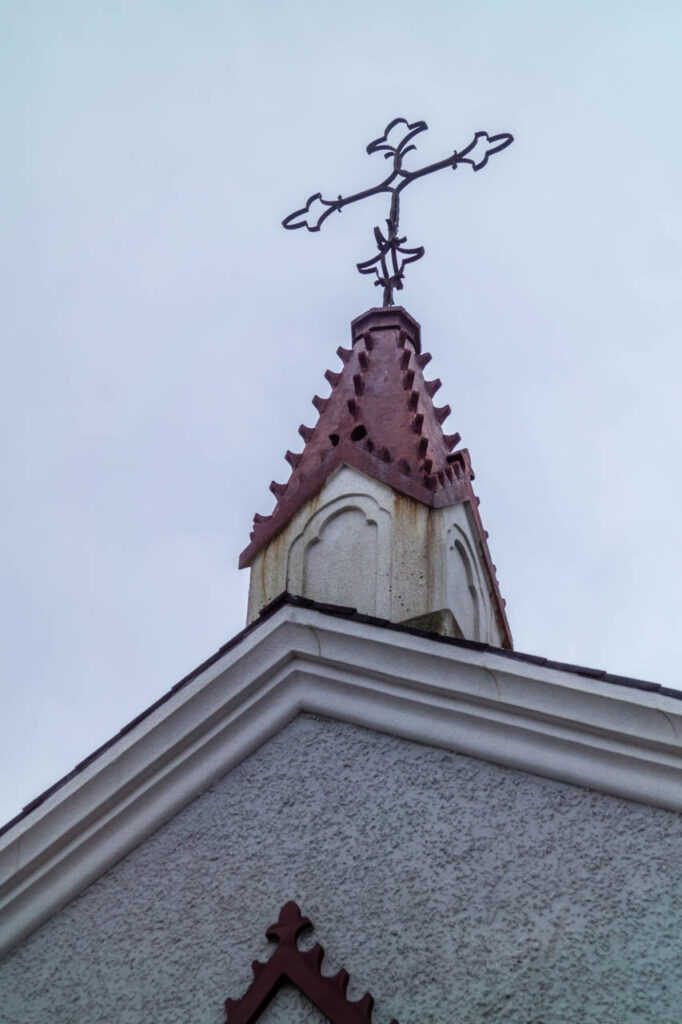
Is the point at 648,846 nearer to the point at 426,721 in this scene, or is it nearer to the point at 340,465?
the point at 426,721

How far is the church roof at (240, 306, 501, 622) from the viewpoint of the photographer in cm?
765

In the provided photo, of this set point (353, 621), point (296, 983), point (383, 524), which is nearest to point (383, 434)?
point (383, 524)

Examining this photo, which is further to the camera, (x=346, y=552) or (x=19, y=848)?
(x=346, y=552)

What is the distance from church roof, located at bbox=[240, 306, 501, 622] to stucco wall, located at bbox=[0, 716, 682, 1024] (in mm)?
2806

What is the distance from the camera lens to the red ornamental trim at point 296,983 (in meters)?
4.07

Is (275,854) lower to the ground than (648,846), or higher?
lower

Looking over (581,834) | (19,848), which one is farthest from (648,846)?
(19,848)

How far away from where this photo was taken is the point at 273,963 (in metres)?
4.25

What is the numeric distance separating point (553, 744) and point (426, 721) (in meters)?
0.49

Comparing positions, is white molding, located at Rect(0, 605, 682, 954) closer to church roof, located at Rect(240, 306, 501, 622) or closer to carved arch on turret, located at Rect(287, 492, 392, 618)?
carved arch on turret, located at Rect(287, 492, 392, 618)

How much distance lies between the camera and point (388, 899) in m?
4.34

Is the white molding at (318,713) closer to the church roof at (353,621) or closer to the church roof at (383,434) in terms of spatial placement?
the church roof at (353,621)

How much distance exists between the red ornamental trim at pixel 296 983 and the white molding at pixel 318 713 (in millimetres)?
778

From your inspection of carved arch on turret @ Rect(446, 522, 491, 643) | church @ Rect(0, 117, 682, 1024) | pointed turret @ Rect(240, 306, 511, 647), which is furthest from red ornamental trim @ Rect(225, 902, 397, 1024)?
carved arch on turret @ Rect(446, 522, 491, 643)
